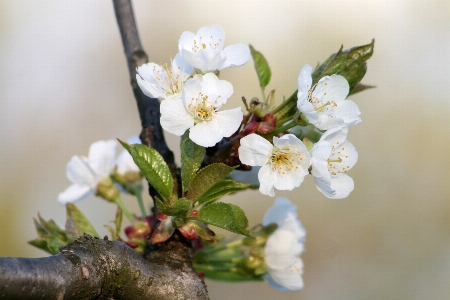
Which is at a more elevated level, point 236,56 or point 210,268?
point 236,56

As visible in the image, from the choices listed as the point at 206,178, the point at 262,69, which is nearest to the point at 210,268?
the point at 206,178

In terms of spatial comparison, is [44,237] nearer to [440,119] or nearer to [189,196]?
[189,196]

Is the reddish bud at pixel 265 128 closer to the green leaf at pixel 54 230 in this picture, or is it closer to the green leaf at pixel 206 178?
the green leaf at pixel 206 178

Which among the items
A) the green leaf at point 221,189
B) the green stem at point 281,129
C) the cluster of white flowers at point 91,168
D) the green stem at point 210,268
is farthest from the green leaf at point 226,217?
the cluster of white flowers at point 91,168

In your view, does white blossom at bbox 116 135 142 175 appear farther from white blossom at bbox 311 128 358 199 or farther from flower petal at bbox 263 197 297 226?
white blossom at bbox 311 128 358 199

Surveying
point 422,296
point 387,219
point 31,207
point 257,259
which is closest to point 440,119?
point 387,219

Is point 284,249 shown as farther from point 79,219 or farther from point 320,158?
point 79,219
